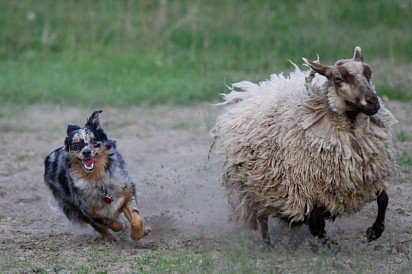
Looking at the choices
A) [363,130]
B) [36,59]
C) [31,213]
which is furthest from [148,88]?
[363,130]

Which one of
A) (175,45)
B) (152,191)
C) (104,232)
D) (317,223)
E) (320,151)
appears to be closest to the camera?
(320,151)

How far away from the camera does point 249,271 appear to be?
22.1ft

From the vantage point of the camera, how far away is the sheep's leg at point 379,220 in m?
7.91

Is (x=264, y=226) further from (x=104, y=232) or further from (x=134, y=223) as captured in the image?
(x=104, y=232)

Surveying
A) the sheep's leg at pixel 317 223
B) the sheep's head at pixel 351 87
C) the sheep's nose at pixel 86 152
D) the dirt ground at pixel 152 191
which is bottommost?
the dirt ground at pixel 152 191

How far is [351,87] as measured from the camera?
7504mm

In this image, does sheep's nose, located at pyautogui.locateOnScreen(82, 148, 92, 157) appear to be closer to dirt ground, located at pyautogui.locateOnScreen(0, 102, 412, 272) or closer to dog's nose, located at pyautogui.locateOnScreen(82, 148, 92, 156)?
dog's nose, located at pyautogui.locateOnScreen(82, 148, 92, 156)

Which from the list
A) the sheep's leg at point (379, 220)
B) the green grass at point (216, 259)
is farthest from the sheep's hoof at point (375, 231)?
the green grass at point (216, 259)

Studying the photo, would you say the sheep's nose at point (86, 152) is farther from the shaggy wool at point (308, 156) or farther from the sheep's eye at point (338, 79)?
the sheep's eye at point (338, 79)

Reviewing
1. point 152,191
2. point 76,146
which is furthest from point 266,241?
point 152,191

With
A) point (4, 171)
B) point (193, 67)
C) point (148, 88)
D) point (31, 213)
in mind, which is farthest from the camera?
point (193, 67)

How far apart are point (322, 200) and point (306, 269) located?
29.9 inches

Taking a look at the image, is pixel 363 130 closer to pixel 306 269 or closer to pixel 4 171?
pixel 306 269

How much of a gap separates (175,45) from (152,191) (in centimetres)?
694
